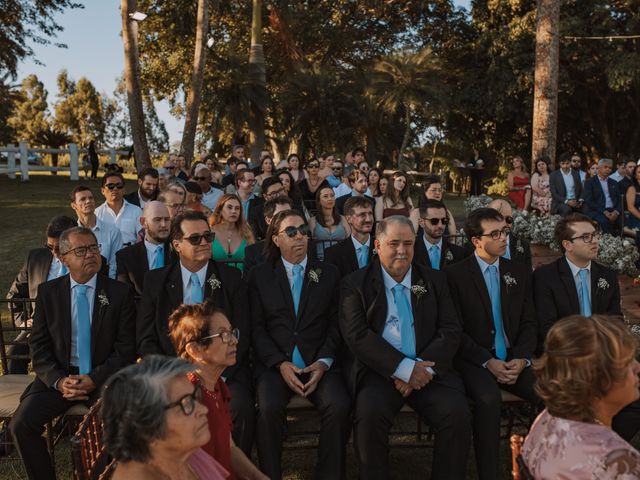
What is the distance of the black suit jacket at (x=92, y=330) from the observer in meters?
4.36

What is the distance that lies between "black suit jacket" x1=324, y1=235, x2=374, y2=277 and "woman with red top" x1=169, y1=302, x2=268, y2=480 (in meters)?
2.61

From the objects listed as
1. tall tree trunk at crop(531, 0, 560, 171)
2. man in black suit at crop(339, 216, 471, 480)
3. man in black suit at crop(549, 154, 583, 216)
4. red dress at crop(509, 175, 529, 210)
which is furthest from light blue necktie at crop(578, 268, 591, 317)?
tall tree trunk at crop(531, 0, 560, 171)

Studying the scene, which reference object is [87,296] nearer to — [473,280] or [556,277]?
[473,280]

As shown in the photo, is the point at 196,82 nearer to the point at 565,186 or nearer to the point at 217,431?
the point at 565,186

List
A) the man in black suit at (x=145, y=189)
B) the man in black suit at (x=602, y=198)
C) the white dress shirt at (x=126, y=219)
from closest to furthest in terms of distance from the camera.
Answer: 1. the white dress shirt at (x=126, y=219)
2. the man in black suit at (x=145, y=189)
3. the man in black suit at (x=602, y=198)

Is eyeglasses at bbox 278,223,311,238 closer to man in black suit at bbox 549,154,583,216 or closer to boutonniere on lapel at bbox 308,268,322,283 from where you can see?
boutonniere on lapel at bbox 308,268,322,283

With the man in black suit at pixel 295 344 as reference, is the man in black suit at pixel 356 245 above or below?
above

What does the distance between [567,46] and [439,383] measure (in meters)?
22.3

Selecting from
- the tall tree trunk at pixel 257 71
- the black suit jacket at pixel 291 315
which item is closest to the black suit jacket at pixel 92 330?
the black suit jacket at pixel 291 315

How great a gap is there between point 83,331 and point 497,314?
9.85ft

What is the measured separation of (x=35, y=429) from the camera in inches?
160

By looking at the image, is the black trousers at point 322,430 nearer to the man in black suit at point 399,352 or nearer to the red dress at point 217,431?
the man in black suit at point 399,352

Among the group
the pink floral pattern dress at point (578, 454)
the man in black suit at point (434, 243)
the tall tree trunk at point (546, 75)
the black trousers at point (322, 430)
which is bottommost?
the black trousers at point (322, 430)

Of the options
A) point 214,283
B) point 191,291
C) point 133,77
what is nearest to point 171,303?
point 191,291
